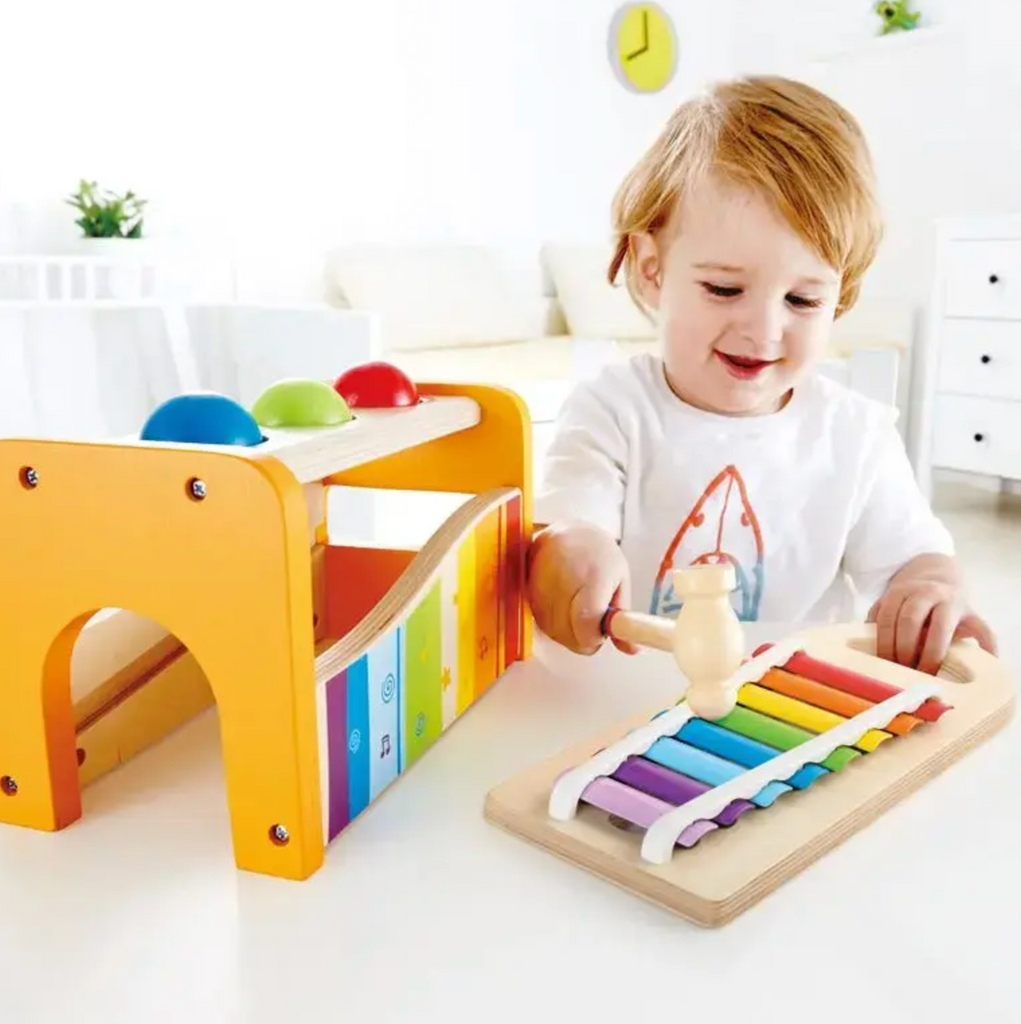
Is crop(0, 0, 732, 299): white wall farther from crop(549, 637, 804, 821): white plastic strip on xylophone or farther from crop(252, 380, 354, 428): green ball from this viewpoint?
crop(549, 637, 804, 821): white plastic strip on xylophone

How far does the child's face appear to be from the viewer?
785mm

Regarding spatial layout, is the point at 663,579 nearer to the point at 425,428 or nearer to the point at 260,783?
the point at 425,428

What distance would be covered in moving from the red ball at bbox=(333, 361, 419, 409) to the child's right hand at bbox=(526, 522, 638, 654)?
0.12 metres

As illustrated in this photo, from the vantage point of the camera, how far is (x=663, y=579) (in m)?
0.93

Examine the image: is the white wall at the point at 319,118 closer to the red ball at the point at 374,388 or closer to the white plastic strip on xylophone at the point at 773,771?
the red ball at the point at 374,388

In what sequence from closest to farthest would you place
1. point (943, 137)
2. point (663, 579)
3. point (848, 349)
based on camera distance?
point (663, 579)
point (848, 349)
point (943, 137)

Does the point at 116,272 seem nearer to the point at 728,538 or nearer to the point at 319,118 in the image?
the point at 319,118

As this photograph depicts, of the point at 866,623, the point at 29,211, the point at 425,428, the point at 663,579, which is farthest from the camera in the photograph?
the point at 29,211

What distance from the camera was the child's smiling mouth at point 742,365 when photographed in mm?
862

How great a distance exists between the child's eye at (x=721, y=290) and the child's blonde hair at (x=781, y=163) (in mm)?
59

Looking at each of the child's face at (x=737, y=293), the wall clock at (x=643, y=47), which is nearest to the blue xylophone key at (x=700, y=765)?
the child's face at (x=737, y=293)

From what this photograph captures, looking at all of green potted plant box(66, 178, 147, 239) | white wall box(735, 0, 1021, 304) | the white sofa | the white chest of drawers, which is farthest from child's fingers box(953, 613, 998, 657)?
white wall box(735, 0, 1021, 304)

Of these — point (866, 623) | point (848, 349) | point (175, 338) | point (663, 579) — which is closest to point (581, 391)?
point (663, 579)

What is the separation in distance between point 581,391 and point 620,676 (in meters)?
0.38
